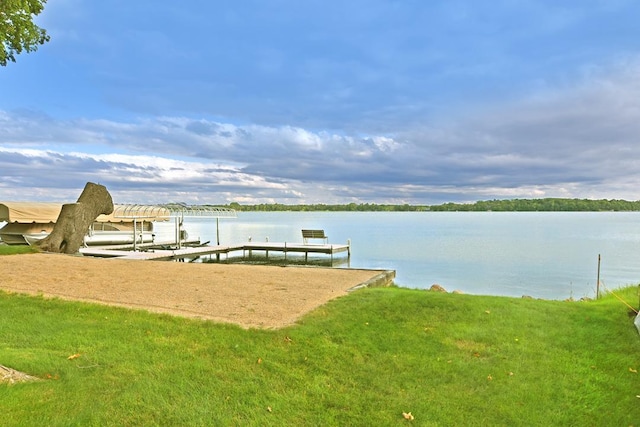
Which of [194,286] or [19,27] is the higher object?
[19,27]

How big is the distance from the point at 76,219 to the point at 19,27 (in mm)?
6198

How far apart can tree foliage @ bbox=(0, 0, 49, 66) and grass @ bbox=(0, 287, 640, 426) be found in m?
7.90

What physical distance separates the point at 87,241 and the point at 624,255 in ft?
93.3

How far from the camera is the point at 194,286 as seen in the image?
26.7ft

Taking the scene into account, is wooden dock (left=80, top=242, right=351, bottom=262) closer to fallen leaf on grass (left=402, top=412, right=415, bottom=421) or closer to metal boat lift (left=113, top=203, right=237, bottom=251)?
metal boat lift (left=113, top=203, right=237, bottom=251)

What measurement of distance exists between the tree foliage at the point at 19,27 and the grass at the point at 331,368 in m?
7.90

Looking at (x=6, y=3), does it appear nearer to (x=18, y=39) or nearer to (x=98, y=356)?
(x=18, y=39)

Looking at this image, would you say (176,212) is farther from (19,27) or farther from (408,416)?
(408,416)

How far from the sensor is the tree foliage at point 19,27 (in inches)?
407

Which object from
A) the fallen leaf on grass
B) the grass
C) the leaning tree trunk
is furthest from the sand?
the leaning tree trunk

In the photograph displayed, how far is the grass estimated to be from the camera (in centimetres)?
319

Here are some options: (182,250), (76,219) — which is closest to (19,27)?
(76,219)

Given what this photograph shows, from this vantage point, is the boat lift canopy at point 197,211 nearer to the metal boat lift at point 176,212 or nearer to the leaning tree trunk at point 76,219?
the metal boat lift at point 176,212

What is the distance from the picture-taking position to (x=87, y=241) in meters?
20.4
